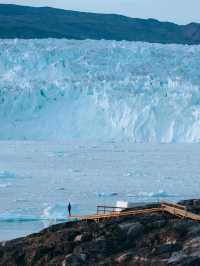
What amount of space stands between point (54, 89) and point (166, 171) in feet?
29.6

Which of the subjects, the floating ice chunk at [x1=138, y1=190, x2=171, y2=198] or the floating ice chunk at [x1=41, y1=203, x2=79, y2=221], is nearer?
the floating ice chunk at [x1=41, y1=203, x2=79, y2=221]

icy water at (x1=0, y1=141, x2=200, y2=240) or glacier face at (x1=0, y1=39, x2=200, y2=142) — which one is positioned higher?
glacier face at (x1=0, y1=39, x2=200, y2=142)

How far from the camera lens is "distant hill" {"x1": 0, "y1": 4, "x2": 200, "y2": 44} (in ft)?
192

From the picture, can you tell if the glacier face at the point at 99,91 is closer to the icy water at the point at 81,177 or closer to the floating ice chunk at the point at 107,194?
the icy water at the point at 81,177

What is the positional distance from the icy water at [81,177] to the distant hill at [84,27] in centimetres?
2084

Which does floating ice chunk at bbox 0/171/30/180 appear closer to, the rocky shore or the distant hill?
the rocky shore

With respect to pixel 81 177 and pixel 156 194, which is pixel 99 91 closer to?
pixel 81 177

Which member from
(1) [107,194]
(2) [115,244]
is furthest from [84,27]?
(2) [115,244]

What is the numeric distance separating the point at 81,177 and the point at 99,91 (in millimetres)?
9099

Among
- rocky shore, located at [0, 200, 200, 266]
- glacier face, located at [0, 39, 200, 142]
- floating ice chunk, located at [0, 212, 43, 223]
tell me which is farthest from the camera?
glacier face, located at [0, 39, 200, 142]

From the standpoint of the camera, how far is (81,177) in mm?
27672

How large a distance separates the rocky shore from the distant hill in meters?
43.9

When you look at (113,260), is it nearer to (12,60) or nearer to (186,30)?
(12,60)

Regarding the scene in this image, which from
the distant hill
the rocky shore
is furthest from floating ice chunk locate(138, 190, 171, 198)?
the distant hill
